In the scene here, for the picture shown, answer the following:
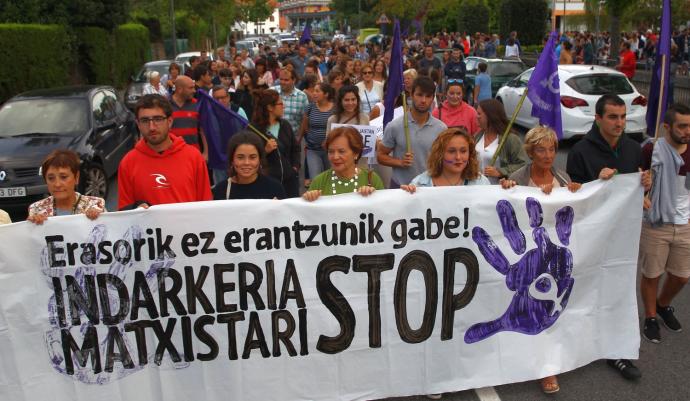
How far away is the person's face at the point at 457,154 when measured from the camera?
4.34m

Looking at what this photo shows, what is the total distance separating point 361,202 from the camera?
4.07m

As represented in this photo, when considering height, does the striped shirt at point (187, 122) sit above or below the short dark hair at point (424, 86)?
below

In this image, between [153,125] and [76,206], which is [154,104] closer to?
[153,125]

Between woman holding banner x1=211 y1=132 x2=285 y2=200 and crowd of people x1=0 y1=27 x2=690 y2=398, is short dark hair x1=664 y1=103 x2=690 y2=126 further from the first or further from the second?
woman holding banner x1=211 y1=132 x2=285 y2=200

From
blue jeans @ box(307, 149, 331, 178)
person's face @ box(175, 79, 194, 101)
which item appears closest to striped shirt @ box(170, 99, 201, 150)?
person's face @ box(175, 79, 194, 101)

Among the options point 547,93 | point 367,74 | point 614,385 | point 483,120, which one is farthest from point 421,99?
point 367,74

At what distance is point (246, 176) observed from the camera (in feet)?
14.7

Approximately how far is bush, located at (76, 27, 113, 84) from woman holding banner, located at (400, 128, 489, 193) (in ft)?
77.3

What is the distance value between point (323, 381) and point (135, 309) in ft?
3.75

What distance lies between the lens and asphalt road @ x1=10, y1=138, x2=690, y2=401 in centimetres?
418

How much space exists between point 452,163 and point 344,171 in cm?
71

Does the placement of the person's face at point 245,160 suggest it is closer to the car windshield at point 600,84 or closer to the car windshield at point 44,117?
the car windshield at point 44,117

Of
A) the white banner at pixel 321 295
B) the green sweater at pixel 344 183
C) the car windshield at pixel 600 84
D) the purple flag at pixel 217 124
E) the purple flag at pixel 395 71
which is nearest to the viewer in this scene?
the white banner at pixel 321 295

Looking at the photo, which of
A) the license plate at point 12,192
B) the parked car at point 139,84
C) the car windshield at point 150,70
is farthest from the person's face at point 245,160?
the car windshield at point 150,70
